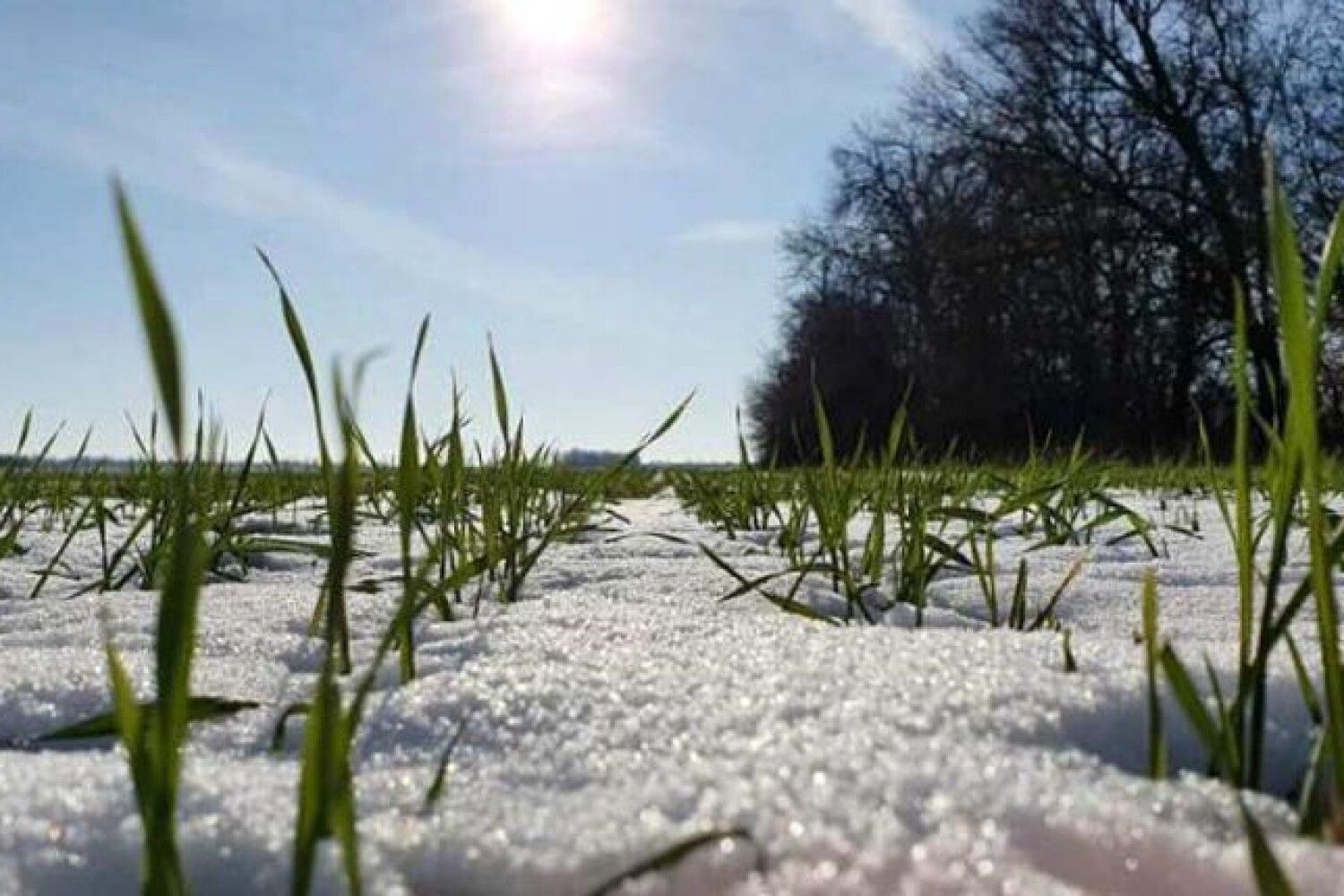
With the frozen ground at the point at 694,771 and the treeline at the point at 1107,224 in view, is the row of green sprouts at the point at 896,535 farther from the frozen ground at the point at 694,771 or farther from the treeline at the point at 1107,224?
the treeline at the point at 1107,224

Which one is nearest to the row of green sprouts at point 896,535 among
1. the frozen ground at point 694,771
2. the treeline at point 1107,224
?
the frozen ground at point 694,771

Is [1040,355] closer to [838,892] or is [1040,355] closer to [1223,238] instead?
[1223,238]

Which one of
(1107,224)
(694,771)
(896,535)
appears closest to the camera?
(694,771)

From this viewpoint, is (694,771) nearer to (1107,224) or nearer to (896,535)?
(896,535)

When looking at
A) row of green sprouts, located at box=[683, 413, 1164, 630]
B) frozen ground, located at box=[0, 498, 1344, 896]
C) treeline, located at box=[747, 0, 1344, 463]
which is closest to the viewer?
frozen ground, located at box=[0, 498, 1344, 896]

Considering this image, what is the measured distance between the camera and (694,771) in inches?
22.0

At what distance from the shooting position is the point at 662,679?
0.75 m

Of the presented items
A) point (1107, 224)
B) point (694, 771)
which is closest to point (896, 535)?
point (694, 771)

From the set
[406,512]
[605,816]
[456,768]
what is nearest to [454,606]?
[406,512]

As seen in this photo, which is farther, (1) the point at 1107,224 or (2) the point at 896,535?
(1) the point at 1107,224

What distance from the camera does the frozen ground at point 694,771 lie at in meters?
0.47

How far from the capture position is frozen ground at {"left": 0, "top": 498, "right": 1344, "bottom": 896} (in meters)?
Result: 0.47

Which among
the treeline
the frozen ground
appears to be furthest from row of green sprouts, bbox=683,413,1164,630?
the treeline

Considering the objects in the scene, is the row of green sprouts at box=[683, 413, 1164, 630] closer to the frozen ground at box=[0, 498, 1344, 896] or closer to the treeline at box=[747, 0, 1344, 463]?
the frozen ground at box=[0, 498, 1344, 896]
